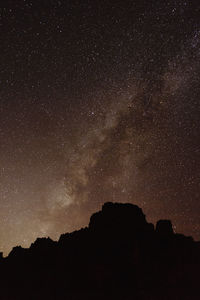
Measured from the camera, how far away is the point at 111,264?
56094 millimetres

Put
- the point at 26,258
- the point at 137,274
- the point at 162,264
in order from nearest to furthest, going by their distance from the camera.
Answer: the point at 137,274 → the point at 162,264 → the point at 26,258

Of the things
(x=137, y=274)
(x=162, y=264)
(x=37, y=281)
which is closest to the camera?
(x=137, y=274)

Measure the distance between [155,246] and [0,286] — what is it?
3485 cm

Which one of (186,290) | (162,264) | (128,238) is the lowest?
(186,290)

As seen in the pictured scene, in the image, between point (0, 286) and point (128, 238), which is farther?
point (0, 286)

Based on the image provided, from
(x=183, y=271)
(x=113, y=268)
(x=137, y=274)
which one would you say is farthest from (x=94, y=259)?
Answer: (x=183, y=271)

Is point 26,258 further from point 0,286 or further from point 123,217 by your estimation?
point 123,217

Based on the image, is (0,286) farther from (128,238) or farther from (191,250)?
(191,250)

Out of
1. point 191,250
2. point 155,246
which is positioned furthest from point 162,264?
point 191,250

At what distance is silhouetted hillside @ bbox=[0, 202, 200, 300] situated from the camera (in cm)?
5378

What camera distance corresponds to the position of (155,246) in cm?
5912

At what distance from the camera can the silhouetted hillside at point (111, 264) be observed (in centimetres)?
5378

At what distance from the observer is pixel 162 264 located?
57188mm

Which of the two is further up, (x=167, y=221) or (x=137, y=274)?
(x=167, y=221)
